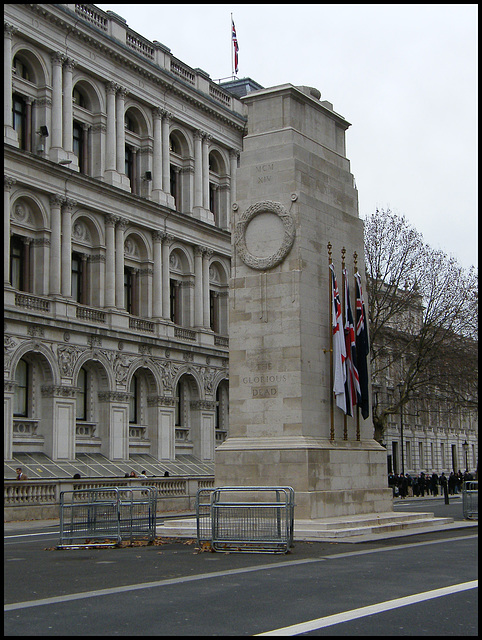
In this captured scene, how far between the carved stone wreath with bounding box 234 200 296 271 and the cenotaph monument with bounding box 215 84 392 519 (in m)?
0.03

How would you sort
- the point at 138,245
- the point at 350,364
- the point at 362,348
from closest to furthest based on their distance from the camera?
the point at 350,364, the point at 362,348, the point at 138,245

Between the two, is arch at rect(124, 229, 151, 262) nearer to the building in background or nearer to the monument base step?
the building in background

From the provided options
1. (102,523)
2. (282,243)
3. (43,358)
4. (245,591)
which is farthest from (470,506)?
(43,358)

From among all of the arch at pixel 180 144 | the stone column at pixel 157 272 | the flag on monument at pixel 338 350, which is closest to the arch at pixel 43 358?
the stone column at pixel 157 272

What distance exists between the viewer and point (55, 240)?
47031 mm

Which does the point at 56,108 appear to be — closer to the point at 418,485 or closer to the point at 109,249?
the point at 109,249

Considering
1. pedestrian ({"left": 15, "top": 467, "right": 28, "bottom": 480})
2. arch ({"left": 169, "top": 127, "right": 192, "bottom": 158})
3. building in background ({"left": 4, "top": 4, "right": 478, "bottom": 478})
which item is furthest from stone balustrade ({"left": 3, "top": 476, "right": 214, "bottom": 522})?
arch ({"left": 169, "top": 127, "right": 192, "bottom": 158})

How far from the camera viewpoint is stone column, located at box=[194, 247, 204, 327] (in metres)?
58.0

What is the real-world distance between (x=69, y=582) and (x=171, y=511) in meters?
25.2

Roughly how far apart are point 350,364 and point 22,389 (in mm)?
24070

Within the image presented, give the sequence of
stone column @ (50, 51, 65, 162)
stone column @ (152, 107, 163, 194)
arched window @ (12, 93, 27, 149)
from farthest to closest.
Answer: stone column @ (152, 107, 163, 194)
stone column @ (50, 51, 65, 162)
arched window @ (12, 93, 27, 149)

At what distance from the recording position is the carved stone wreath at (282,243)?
79.1ft

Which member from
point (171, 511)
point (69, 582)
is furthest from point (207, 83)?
point (69, 582)

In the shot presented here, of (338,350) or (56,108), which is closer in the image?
(338,350)
